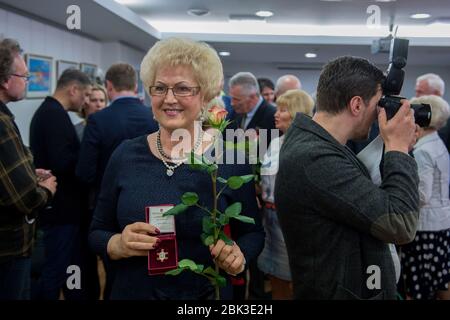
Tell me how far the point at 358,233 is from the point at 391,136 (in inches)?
9.2

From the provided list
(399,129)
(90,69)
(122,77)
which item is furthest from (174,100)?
(90,69)

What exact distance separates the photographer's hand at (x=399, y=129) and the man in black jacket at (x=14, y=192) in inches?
45.0

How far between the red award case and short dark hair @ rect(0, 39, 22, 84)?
3.00ft

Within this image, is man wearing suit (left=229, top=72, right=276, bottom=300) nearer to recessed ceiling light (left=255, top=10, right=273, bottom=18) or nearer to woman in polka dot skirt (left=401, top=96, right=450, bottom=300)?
recessed ceiling light (left=255, top=10, right=273, bottom=18)

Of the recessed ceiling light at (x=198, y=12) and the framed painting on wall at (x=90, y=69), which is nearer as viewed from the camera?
the recessed ceiling light at (x=198, y=12)

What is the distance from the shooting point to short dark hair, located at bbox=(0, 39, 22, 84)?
148cm

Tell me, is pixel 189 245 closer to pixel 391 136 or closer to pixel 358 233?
pixel 358 233

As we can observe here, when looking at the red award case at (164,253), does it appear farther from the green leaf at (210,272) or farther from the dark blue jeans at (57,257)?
the dark blue jeans at (57,257)

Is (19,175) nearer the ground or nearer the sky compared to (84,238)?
nearer the sky

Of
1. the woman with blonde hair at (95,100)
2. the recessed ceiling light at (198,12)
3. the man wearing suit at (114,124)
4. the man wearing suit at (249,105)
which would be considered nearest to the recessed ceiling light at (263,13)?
the recessed ceiling light at (198,12)

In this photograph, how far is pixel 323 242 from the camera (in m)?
0.97

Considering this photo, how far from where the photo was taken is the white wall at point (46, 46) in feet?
10.4
